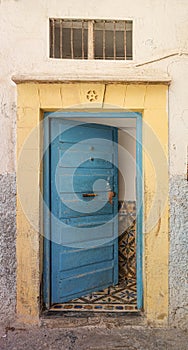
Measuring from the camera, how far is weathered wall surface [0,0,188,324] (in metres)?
3.58

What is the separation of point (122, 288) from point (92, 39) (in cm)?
332

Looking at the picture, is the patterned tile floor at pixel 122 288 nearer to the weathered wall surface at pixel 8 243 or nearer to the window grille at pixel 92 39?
the weathered wall surface at pixel 8 243

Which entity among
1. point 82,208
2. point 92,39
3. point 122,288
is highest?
point 92,39

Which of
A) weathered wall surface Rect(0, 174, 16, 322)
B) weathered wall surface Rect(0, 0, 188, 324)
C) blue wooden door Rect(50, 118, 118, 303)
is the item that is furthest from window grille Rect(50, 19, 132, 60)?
weathered wall surface Rect(0, 174, 16, 322)

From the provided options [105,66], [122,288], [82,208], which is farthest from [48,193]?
[122,288]

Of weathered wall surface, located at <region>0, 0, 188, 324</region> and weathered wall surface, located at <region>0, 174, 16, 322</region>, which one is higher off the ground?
weathered wall surface, located at <region>0, 0, 188, 324</region>

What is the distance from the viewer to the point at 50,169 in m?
3.87

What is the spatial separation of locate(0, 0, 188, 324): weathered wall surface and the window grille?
3.8 inches

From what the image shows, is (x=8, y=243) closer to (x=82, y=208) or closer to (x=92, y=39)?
(x=82, y=208)

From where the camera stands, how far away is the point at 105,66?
143 inches

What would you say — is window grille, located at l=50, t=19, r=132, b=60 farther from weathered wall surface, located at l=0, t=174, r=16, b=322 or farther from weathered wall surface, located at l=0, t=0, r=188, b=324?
weathered wall surface, located at l=0, t=174, r=16, b=322

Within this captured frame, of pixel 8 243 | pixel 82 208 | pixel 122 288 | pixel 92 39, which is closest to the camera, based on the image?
pixel 8 243

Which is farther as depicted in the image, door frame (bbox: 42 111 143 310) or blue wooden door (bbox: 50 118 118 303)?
blue wooden door (bbox: 50 118 118 303)

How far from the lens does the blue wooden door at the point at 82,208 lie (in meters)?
3.93
